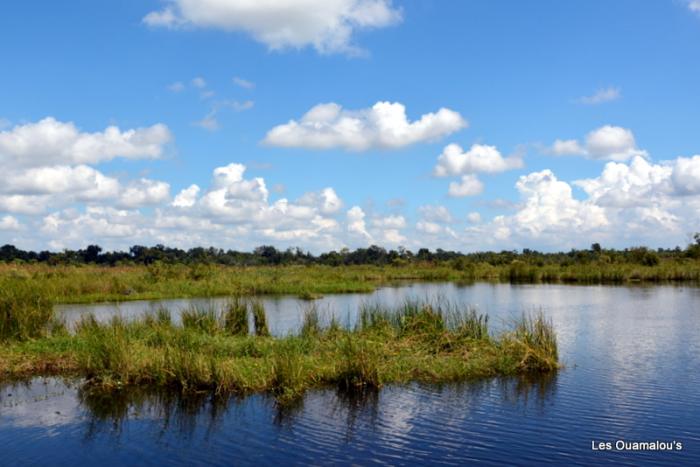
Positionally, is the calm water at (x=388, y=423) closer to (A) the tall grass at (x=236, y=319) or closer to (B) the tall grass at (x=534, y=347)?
(B) the tall grass at (x=534, y=347)

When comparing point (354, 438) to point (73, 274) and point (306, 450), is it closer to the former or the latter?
point (306, 450)

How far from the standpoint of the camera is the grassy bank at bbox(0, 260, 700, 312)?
119 ft

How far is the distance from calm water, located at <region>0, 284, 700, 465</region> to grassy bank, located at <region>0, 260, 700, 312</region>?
8.76 m

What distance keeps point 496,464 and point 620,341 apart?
12.1 metres

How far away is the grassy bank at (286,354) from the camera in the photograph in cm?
1369

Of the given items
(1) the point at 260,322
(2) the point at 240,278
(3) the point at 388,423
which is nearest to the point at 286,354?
(3) the point at 388,423

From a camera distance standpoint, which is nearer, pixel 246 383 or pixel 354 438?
pixel 354 438

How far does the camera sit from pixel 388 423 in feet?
38.0

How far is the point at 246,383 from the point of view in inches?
527

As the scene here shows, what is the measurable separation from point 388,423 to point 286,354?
3.33 m

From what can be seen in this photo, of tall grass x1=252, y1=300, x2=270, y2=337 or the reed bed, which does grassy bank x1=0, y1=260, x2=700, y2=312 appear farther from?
tall grass x1=252, y1=300, x2=270, y2=337

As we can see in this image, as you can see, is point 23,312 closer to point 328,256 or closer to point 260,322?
point 260,322

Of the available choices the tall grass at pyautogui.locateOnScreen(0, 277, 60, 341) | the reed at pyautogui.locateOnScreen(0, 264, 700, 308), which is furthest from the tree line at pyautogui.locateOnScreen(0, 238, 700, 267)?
the tall grass at pyautogui.locateOnScreen(0, 277, 60, 341)

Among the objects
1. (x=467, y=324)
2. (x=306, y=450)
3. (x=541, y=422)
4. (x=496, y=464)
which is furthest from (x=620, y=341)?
(x=306, y=450)
